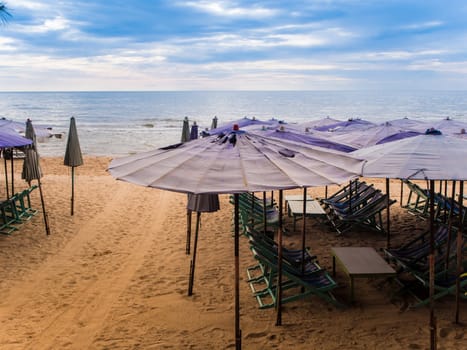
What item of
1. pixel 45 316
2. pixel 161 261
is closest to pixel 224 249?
pixel 161 261

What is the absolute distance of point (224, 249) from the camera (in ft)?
23.5

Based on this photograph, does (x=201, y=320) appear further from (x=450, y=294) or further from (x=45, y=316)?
(x=450, y=294)

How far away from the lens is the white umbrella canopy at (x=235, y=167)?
303cm

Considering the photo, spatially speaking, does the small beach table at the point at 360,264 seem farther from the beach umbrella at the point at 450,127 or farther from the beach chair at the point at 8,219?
the beach umbrella at the point at 450,127

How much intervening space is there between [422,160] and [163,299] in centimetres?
348

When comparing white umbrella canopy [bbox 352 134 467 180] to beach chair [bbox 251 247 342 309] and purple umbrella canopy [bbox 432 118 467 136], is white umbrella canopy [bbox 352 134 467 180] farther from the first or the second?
purple umbrella canopy [bbox 432 118 467 136]

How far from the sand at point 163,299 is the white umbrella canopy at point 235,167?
185cm

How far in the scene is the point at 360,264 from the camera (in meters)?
5.06

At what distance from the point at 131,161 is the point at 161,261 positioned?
3.27 meters

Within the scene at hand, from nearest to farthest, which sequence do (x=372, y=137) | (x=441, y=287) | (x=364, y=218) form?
1. (x=441, y=287)
2. (x=364, y=218)
3. (x=372, y=137)

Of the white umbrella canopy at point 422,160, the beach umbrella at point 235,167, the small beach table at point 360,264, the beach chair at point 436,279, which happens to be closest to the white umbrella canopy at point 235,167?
the beach umbrella at point 235,167

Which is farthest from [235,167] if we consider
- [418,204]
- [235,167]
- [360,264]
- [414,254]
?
[418,204]

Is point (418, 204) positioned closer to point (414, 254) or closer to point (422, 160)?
point (414, 254)

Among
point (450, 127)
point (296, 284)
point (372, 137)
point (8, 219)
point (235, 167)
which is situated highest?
point (450, 127)
